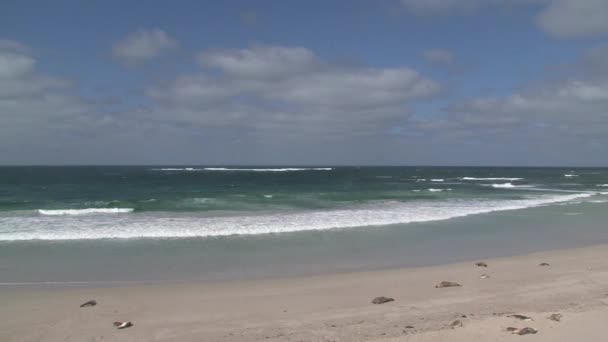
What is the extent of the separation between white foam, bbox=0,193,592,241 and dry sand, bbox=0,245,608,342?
686 cm

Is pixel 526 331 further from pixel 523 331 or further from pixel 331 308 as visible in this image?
pixel 331 308

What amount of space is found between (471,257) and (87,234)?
12.0m

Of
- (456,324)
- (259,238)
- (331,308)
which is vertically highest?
(456,324)

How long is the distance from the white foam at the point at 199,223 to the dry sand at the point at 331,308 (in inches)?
270

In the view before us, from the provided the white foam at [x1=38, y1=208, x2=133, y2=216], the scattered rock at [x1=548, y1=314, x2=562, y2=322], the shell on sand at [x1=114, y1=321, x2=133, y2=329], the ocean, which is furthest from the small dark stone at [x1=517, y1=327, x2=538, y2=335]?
the white foam at [x1=38, y1=208, x2=133, y2=216]

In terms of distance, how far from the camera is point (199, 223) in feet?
56.0

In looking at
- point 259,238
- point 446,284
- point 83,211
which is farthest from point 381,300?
point 83,211

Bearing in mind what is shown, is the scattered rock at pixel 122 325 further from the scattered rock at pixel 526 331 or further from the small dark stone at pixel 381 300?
the scattered rock at pixel 526 331

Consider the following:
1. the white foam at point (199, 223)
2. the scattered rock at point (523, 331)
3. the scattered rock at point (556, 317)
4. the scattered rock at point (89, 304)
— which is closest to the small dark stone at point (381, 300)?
the scattered rock at point (523, 331)

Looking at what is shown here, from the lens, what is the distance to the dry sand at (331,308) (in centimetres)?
555

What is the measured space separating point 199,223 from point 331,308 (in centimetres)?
1136

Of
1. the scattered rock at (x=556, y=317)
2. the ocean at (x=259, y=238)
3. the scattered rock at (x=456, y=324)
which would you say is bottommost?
the ocean at (x=259, y=238)

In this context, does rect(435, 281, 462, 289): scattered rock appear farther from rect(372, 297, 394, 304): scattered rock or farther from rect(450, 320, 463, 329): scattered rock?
rect(450, 320, 463, 329): scattered rock

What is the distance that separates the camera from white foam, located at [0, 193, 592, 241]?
14.7 meters
